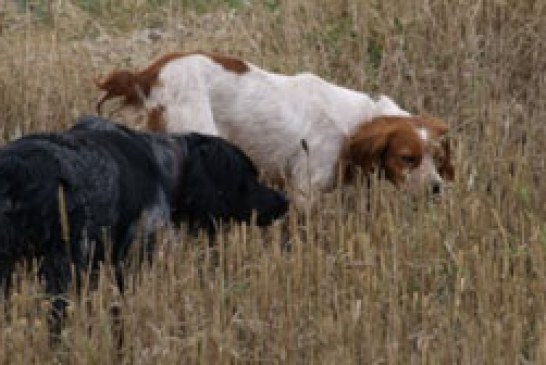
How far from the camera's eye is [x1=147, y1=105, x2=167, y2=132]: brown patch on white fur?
580 cm

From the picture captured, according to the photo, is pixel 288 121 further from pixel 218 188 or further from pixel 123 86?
pixel 218 188

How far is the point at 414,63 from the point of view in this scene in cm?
727

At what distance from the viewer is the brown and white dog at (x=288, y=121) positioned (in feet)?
19.0

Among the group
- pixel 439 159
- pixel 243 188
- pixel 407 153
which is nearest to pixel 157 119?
pixel 243 188

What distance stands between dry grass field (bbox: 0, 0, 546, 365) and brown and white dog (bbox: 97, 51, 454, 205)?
6.3 inches

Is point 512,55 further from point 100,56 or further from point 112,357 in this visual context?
→ point 112,357

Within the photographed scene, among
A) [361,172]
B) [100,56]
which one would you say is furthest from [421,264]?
[100,56]

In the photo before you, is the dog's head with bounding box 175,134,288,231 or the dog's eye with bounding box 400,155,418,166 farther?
the dog's eye with bounding box 400,155,418,166

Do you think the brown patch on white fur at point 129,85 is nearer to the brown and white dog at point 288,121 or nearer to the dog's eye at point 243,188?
the brown and white dog at point 288,121

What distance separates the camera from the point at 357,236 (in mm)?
5141

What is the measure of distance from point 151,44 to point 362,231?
3994mm

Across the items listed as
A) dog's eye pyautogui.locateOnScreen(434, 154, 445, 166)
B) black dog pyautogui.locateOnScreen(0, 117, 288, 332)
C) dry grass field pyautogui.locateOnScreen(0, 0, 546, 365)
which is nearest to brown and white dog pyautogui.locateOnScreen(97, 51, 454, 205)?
dog's eye pyautogui.locateOnScreen(434, 154, 445, 166)

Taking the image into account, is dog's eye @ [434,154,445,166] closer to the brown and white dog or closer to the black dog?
the brown and white dog

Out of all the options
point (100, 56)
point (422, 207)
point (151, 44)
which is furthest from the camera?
point (151, 44)
